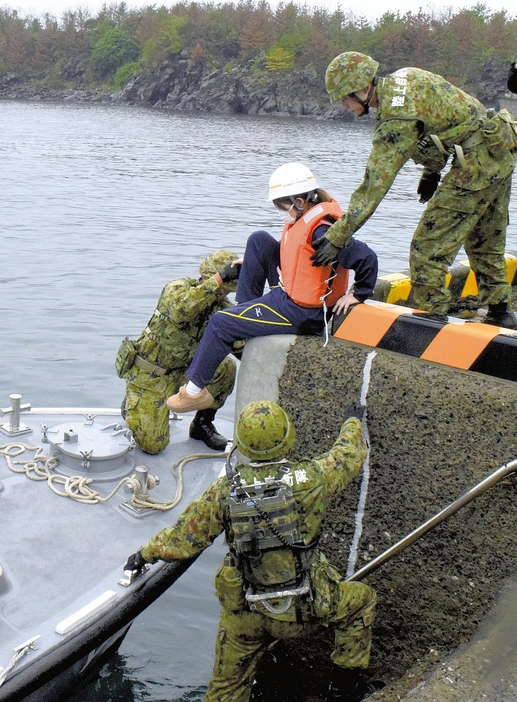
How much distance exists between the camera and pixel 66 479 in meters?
5.00

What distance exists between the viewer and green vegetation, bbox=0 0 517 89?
77.7 metres

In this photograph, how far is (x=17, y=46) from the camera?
359ft

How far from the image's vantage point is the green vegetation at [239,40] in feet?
255

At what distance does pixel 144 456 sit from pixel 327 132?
46619mm

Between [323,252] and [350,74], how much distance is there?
38.9 inches

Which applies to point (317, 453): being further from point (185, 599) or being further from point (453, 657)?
point (185, 599)

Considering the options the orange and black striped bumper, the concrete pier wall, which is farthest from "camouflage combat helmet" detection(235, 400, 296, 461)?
the orange and black striped bumper

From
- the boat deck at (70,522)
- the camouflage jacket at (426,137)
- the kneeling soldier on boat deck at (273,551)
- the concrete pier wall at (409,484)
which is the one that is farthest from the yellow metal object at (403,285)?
the kneeling soldier on boat deck at (273,551)

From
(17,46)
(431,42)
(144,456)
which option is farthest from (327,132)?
(17,46)

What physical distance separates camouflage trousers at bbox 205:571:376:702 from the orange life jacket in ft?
5.01

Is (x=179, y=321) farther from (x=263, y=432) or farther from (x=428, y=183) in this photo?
(x=263, y=432)

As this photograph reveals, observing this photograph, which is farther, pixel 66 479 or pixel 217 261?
pixel 217 261

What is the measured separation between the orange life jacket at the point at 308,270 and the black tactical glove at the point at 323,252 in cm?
8

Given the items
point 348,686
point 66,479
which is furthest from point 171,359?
point 348,686
